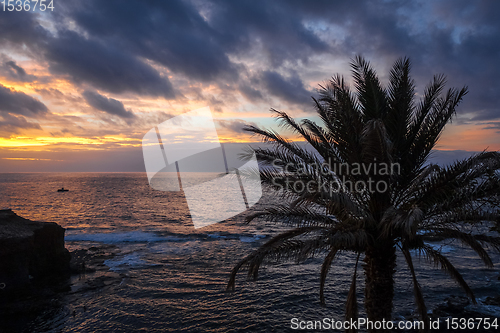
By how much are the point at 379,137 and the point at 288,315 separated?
1112 centimetres

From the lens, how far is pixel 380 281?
21.9ft

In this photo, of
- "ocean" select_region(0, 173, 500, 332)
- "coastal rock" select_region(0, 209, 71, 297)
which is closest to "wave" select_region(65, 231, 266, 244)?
"ocean" select_region(0, 173, 500, 332)

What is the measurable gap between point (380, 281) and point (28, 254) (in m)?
17.7

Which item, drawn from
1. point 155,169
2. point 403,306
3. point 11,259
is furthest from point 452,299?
point 11,259

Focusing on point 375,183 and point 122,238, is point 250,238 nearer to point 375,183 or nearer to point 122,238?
point 122,238

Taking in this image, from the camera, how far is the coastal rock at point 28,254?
1435cm

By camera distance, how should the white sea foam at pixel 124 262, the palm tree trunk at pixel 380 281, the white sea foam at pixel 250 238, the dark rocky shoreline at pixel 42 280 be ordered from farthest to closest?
1. the white sea foam at pixel 250 238
2. the white sea foam at pixel 124 262
3. the dark rocky shoreline at pixel 42 280
4. the palm tree trunk at pixel 380 281

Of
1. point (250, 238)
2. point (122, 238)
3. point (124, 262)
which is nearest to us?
point (124, 262)

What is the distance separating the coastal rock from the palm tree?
555 inches

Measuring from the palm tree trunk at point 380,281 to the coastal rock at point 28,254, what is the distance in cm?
1670

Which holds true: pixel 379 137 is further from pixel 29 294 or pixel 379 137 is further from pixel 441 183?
pixel 29 294

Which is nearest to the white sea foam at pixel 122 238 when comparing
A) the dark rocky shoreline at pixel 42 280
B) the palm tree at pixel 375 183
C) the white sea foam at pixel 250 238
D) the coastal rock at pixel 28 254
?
the white sea foam at pixel 250 238

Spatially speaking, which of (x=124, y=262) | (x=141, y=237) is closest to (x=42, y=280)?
(x=124, y=262)

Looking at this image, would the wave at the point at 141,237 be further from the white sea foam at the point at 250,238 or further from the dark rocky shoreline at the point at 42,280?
the dark rocky shoreline at the point at 42,280
